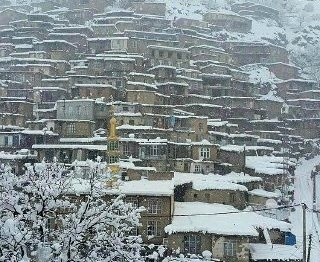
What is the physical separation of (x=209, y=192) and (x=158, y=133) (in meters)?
13.3

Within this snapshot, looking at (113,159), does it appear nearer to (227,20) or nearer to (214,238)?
(214,238)

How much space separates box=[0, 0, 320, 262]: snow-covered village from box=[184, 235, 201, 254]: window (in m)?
0.16

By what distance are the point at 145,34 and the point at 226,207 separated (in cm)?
5019

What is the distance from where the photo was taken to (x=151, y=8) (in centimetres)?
10769

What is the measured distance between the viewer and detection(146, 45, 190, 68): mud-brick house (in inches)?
3346

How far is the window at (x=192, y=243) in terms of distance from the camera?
39.4m

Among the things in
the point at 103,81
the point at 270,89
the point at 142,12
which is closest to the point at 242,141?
the point at 103,81

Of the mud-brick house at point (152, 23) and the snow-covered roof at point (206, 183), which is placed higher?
the mud-brick house at point (152, 23)

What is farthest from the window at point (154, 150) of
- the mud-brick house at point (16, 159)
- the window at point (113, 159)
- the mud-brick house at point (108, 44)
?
the mud-brick house at point (108, 44)

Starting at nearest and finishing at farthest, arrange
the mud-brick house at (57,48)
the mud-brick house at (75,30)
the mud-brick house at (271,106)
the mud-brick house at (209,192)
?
the mud-brick house at (209,192)
the mud-brick house at (57,48)
the mud-brick house at (271,106)
the mud-brick house at (75,30)

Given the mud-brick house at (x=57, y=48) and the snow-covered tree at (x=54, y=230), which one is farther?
the mud-brick house at (x=57, y=48)

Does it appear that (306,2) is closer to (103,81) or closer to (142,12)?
(142,12)

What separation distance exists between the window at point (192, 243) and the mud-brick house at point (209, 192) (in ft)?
31.2

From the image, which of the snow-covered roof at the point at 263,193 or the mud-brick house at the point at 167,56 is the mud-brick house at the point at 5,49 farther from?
the snow-covered roof at the point at 263,193
